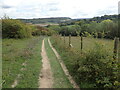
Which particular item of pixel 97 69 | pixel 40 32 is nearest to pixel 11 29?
pixel 97 69

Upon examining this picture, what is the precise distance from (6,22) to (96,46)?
24.8 metres

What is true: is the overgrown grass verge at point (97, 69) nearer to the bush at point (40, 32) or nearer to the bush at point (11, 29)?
the bush at point (11, 29)

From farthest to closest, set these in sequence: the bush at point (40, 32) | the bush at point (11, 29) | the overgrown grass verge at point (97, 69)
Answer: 1. the bush at point (40, 32)
2. the bush at point (11, 29)
3. the overgrown grass verge at point (97, 69)

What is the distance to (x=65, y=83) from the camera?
4980 millimetres

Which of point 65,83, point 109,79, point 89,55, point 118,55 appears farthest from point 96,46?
point 65,83

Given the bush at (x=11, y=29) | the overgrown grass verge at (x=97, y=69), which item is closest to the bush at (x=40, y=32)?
the bush at (x=11, y=29)

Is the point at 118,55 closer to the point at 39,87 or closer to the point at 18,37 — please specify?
the point at 39,87

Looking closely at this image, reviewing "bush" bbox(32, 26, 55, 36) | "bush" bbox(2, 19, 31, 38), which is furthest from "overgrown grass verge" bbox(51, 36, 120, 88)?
"bush" bbox(32, 26, 55, 36)

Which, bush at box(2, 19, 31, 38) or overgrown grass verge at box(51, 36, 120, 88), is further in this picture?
bush at box(2, 19, 31, 38)

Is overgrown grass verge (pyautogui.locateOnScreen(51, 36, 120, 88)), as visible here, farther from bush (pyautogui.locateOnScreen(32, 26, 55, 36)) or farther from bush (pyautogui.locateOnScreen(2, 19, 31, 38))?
bush (pyautogui.locateOnScreen(32, 26, 55, 36))

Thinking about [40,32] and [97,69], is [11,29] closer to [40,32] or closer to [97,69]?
[97,69]

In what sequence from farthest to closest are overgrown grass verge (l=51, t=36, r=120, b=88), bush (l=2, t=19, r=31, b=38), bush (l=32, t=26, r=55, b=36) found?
bush (l=32, t=26, r=55, b=36) < bush (l=2, t=19, r=31, b=38) < overgrown grass verge (l=51, t=36, r=120, b=88)

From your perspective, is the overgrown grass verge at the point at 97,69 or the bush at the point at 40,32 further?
the bush at the point at 40,32

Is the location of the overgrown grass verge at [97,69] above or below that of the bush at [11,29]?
below
